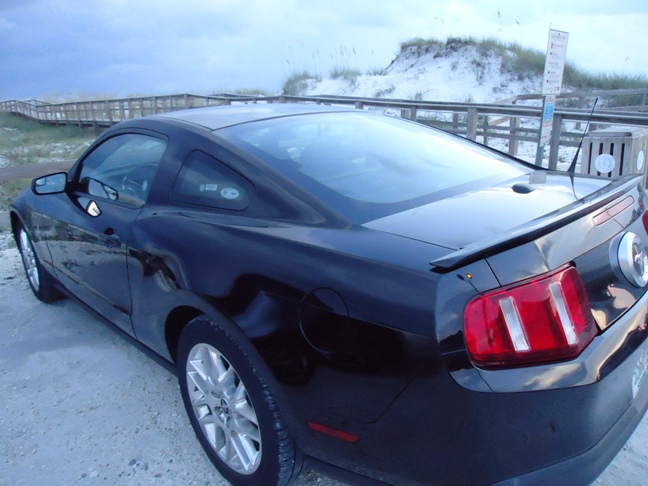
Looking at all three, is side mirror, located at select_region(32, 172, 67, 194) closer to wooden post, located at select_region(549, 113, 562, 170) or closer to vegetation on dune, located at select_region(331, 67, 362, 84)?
wooden post, located at select_region(549, 113, 562, 170)

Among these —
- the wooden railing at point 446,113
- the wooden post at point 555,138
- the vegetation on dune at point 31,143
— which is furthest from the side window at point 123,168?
the vegetation on dune at point 31,143

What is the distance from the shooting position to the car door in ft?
9.27

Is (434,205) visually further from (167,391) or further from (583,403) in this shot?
(167,391)

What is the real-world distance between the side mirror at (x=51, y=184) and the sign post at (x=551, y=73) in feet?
14.6

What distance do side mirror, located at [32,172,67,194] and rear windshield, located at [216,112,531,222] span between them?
4.83 ft

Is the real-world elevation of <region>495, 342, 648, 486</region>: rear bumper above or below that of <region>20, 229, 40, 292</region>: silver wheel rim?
above

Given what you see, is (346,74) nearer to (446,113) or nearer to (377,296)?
(446,113)

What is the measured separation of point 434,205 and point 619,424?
0.95 m

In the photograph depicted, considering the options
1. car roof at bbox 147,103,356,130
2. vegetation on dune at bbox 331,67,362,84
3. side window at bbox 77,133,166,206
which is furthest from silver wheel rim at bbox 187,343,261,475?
vegetation on dune at bbox 331,67,362,84

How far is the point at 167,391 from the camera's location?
10.1 ft

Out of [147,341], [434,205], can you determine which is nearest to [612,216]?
[434,205]

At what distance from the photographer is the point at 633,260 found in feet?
5.97

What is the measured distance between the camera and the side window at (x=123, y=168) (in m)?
2.85

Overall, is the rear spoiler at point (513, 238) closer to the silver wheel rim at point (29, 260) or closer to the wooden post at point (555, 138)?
the silver wheel rim at point (29, 260)
